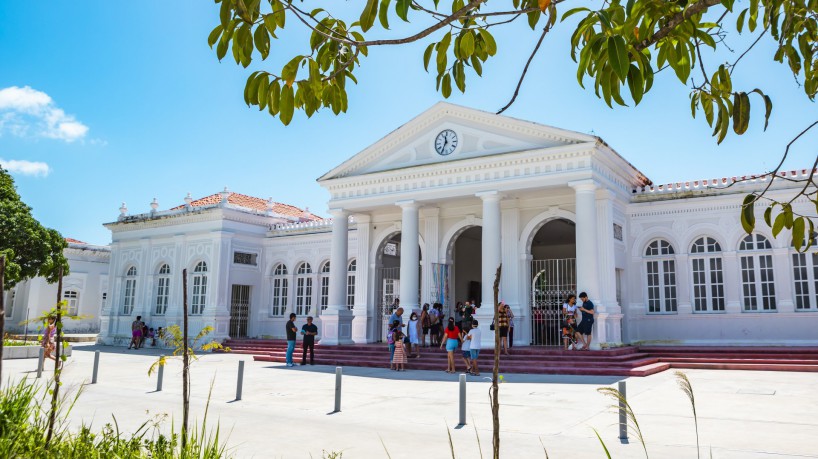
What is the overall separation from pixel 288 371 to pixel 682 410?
10.0 metres

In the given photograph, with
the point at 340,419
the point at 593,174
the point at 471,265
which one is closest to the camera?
the point at 340,419

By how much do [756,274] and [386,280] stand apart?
459 inches

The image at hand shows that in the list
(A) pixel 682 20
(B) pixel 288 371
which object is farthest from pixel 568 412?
(B) pixel 288 371

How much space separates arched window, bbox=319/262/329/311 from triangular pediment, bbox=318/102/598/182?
5.26 meters

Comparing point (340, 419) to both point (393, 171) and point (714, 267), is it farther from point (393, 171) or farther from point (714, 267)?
point (714, 267)

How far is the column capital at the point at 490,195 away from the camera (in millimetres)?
18156

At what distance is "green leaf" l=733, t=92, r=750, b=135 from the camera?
2.95 meters

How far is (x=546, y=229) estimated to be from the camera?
24.6 meters

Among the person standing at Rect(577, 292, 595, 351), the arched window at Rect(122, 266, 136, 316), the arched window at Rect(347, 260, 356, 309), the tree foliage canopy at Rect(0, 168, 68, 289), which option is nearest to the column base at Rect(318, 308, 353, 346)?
the arched window at Rect(347, 260, 356, 309)

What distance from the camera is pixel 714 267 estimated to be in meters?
18.0

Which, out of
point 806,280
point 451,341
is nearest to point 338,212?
point 451,341

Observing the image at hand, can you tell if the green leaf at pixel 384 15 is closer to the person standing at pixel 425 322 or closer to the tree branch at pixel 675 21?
the tree branch at pixel 675 21

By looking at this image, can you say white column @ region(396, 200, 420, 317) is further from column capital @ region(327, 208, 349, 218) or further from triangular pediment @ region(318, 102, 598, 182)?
column capital @ region(327, 208, 349, 218)

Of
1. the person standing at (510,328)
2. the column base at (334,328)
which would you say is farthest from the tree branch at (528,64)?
the column base at (334,328)
